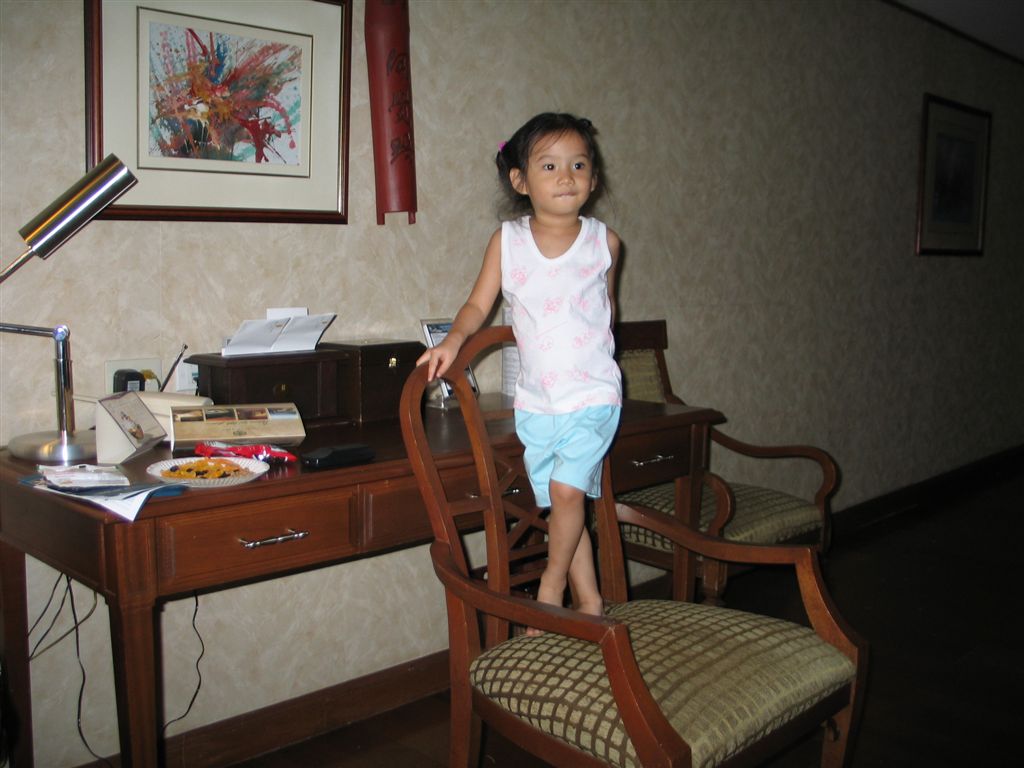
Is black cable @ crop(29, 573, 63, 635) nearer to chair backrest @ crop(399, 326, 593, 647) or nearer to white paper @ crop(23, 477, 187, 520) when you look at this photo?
white paper @ crop(23, 477, 187, 520)

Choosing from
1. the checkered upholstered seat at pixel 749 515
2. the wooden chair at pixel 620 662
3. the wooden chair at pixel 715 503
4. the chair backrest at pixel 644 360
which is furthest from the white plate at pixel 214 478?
the chair backrest at pixel 644 360

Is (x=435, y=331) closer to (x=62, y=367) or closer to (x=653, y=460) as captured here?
(x=653, y=460)

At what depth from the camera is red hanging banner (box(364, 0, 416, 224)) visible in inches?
93.1

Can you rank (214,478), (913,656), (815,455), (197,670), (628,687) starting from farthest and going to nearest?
1. (815,455)
2. (913,656)
3. (197,670)
4. (214,478)
5. (628,687)

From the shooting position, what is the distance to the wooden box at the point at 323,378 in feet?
6.73

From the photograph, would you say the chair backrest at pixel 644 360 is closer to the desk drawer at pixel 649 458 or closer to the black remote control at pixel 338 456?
the desk drawer at pixel 649 458

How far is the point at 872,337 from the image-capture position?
14.9 ft

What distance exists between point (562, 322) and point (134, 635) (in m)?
0.96

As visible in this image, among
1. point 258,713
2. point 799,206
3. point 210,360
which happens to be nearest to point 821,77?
point 799,206

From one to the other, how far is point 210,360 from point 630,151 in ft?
5.63

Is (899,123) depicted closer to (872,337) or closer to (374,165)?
(872,337)

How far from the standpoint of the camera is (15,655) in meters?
2.00

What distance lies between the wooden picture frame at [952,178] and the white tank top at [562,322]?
3.47m

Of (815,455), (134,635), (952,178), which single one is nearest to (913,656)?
(815,455)
